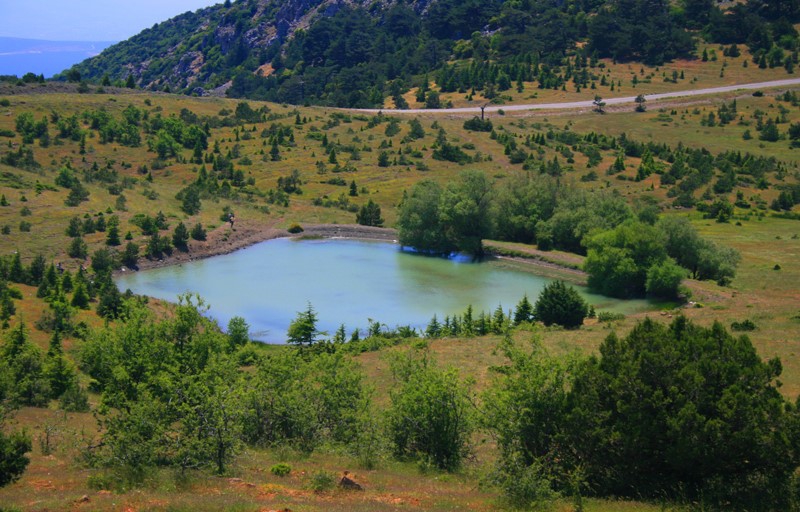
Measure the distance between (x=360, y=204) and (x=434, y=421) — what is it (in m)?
68.1

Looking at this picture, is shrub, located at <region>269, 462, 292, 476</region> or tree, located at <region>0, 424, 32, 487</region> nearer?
tree, located at <region>0, 424, 32, 487</region>

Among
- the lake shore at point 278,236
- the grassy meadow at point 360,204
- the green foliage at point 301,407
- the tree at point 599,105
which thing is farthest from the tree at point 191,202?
the tree at point 599,105

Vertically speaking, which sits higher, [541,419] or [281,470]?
[541,419]

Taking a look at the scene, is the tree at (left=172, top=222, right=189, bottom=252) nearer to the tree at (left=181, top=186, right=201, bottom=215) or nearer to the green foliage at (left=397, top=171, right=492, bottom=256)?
the tree at (left=181, top=186, right=201, bottom=215)

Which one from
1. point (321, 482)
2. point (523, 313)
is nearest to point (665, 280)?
point (523, 313)

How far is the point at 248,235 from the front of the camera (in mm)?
84125

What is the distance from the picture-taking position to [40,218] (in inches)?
2955

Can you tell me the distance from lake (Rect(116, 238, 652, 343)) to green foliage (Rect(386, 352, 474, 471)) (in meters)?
26.2

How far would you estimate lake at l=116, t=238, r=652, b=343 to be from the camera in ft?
196

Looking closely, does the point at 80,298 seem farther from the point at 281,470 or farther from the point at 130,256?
the point at 281,470

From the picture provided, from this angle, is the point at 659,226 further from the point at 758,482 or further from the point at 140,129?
the point at 140,129

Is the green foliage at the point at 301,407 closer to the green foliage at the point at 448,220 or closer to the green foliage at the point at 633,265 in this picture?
the green foliage at the point at 633,265

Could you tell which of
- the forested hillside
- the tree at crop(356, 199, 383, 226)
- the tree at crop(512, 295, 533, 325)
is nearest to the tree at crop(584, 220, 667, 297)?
the tree at crop(512, 295, 533, 325)

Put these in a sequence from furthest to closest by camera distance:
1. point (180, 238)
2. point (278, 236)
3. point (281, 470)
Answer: point (278, 236) < point (180, 238) < point (281, 470)
